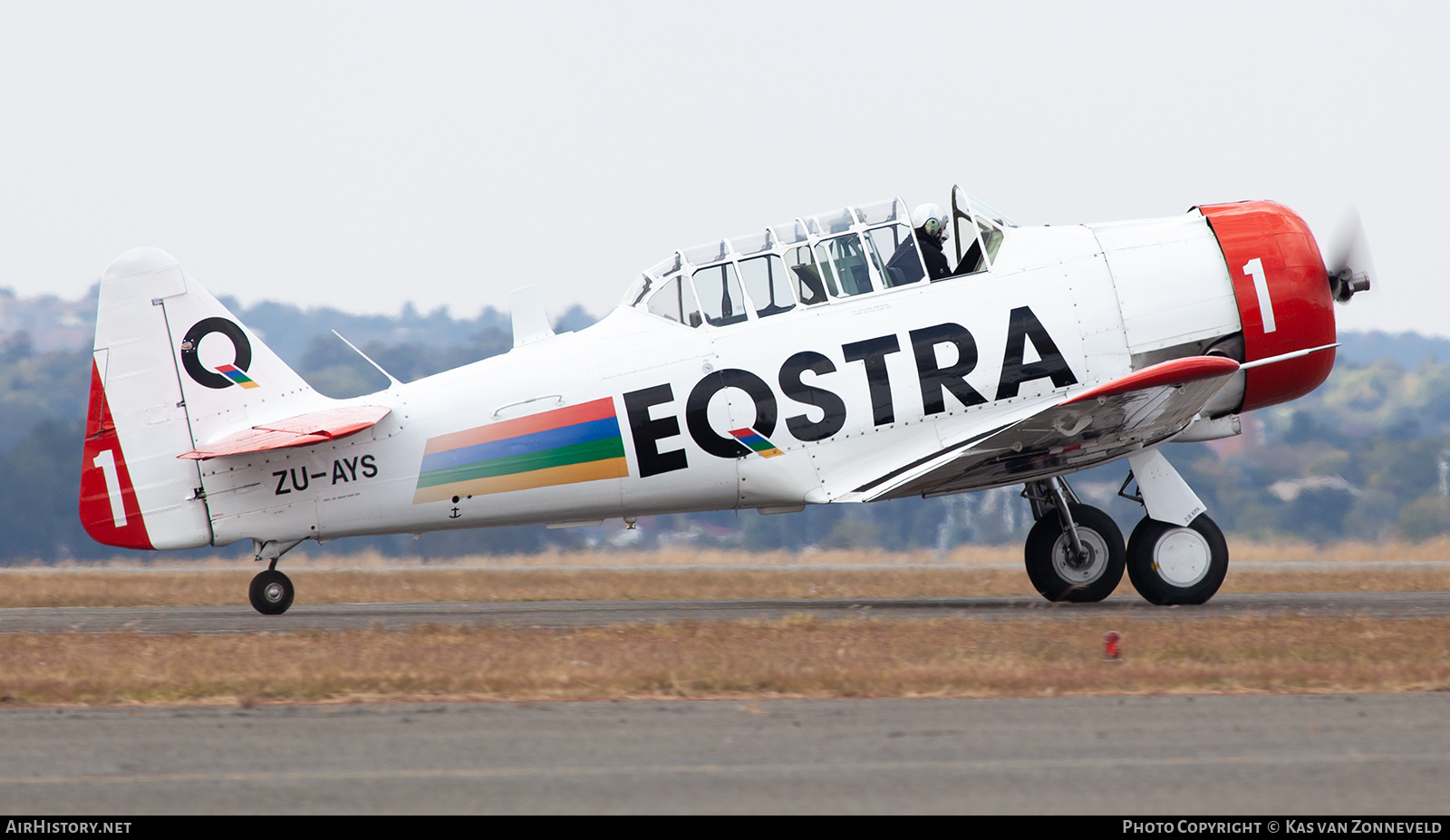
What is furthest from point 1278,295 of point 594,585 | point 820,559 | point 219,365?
point 820,559

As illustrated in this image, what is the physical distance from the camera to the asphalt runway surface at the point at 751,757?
608cm

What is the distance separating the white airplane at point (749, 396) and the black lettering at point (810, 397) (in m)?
0.02

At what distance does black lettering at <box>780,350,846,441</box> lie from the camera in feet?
46.2

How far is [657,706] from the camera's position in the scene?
8.63 m

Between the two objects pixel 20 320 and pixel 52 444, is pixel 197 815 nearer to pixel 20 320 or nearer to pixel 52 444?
pixel 52 444

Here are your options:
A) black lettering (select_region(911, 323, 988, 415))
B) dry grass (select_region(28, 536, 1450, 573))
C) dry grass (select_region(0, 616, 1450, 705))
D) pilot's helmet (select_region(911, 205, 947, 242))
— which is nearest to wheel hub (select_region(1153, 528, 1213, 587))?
dry grass (select_region(0, 616, 1450, 705))

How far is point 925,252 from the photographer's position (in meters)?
14.6

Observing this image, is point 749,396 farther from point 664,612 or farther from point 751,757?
point 751,757

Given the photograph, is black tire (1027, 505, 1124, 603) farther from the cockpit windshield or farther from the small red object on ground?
the small red object on ground

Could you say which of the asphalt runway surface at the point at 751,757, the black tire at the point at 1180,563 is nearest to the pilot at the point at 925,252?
the black tire at the point at 1180,563

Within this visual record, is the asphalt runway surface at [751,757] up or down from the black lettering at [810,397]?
down

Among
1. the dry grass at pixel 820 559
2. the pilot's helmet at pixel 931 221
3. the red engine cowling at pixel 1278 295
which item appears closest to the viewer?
the red engine cowling at pixel 1278 295

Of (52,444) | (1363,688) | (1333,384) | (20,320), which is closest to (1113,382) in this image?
(1363,688)

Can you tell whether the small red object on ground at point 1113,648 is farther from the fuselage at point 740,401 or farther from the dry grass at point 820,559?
the dry grass at point 820,559
